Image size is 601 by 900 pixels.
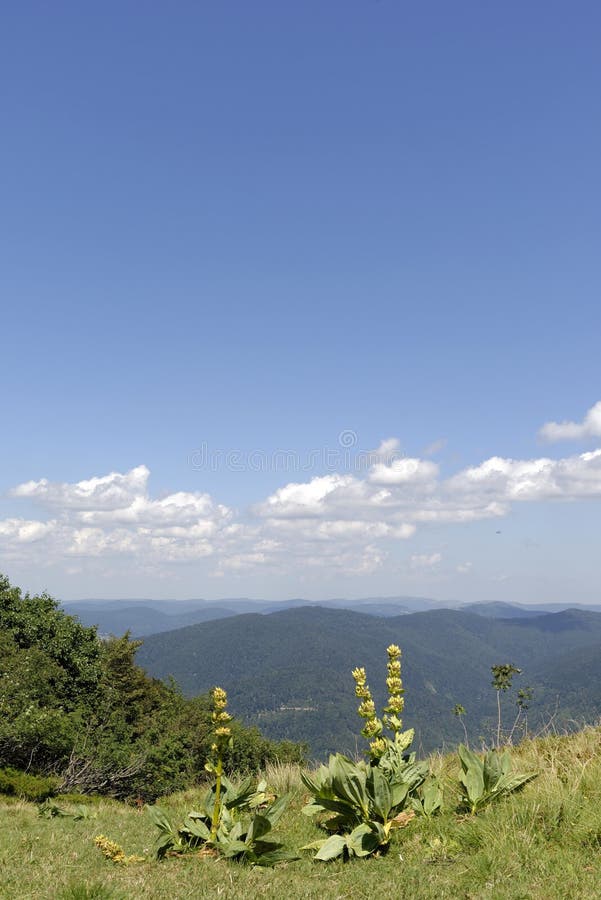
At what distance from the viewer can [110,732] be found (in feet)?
145

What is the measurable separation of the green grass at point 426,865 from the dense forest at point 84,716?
67.2 feet

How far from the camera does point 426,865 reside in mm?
5727

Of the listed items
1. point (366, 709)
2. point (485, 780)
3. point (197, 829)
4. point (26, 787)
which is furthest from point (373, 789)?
point (26, 787)

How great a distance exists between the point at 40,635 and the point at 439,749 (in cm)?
4276

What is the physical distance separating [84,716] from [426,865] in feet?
142

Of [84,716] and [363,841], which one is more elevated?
[363,841]

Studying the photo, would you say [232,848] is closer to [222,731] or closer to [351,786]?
[222,731]

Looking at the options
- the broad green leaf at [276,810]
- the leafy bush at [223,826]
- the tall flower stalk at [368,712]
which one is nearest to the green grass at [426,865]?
the leafy bush at [223,826]

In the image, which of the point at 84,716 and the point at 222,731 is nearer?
the point at 222,731

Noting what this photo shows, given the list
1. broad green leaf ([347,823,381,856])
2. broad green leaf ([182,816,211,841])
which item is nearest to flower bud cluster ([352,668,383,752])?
broad green leaf ([347,823,381,856])

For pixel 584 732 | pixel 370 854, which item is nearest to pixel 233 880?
pixel 370 854

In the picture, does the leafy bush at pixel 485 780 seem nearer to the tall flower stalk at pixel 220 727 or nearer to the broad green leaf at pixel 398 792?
the broad green leaf at pixel 398 792

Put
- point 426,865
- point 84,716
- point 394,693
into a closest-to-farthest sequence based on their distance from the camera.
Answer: point 426,865
point 394,693
point 84,716

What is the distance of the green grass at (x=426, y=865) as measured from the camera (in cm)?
505
